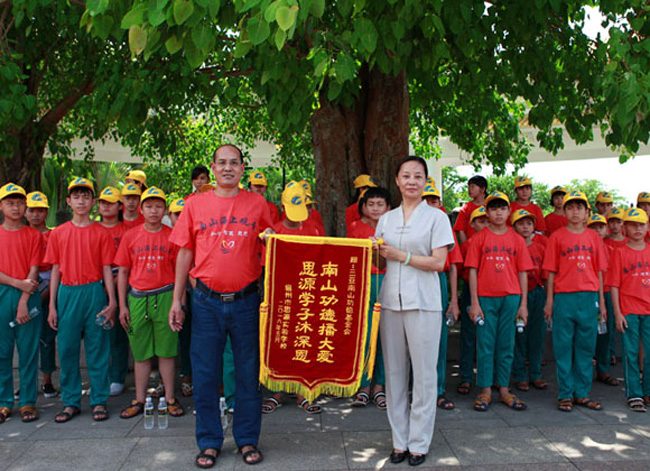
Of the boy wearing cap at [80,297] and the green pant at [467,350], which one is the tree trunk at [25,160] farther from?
the green pant at [467,350]

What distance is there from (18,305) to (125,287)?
88 centimetres

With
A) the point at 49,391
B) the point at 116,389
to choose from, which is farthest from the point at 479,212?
the point at 49,391

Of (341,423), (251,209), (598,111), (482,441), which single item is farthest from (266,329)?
(598,111)

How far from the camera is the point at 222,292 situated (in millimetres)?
3941

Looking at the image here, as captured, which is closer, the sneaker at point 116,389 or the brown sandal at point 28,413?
the brown sandal at point 28,413

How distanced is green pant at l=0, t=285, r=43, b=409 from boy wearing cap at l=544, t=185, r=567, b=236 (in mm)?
5634

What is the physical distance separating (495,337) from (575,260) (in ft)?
3.23

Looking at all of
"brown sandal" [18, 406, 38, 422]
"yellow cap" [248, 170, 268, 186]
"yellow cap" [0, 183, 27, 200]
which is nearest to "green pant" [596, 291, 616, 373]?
"yellow cap" [248, 170, 268, 186]

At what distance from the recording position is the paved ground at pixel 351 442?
12.8ft

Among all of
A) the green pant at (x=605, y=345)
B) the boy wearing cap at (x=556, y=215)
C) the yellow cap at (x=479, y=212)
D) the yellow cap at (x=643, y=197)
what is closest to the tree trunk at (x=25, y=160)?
the yellow cap at (x=479, y=212)

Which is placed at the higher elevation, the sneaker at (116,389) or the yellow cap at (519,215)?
the yellow cap at (519,215)

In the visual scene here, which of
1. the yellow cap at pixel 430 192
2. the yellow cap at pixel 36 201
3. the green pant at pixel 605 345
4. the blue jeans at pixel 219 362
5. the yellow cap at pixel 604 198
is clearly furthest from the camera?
the yellow cap at pixel 604 198

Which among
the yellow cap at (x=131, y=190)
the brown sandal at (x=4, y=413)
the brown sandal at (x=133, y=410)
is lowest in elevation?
the brown sandal at (x=4, y=413)

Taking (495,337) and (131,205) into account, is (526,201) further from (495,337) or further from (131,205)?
(131,205)
